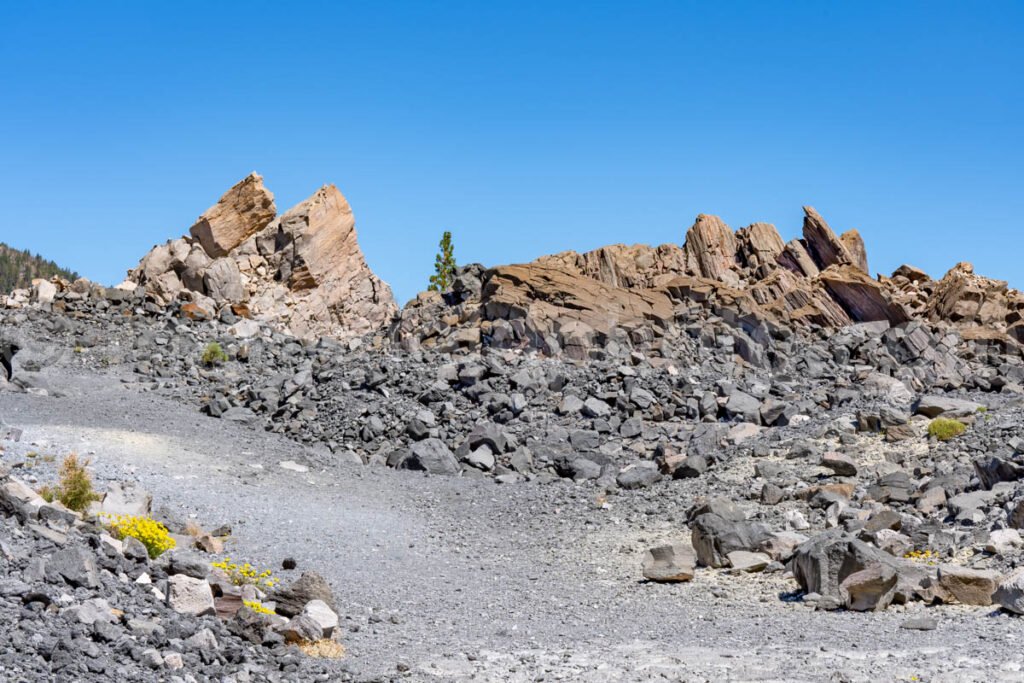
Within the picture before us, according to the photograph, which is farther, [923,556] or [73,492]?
[923,556]

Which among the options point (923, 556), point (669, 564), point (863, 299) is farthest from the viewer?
point (863, 299)

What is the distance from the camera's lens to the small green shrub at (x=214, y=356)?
106 feet

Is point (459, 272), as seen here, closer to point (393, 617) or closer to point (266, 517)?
point (266, 517)

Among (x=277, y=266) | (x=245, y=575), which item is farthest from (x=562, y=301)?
(x=245, y=575)

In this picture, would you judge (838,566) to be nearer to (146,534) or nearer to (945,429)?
(146,534)

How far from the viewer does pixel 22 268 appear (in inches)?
3226

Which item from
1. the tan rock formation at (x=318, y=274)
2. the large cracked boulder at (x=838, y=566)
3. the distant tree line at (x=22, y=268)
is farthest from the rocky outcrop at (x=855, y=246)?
the distant tree line at (x=22, y=268)

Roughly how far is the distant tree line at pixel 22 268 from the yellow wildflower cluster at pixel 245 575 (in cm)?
6928

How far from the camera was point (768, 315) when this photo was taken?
1453 inches

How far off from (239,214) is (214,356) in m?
11.0

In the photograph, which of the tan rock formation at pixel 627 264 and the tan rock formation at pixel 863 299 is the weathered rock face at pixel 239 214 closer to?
the tan rock formation at pixel 627 264

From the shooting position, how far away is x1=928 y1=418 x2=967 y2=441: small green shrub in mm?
20498

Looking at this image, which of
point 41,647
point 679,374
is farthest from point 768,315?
point 41,647

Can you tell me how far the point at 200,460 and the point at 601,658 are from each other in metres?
11.3
